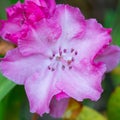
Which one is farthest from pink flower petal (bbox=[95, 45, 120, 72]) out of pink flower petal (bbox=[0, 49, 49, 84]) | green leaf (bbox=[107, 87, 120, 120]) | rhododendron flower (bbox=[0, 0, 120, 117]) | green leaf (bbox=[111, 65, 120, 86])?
green leaf (bbox=[111, 65, 120, 86])

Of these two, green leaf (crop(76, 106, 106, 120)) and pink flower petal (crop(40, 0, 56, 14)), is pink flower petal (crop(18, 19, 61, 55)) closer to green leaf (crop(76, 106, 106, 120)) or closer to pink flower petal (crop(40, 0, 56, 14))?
pink flower petal (crop(40, 0, 56, 14))

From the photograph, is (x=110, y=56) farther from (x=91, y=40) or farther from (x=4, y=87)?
(x=4, y=87)

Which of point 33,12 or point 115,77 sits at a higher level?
point 33,12

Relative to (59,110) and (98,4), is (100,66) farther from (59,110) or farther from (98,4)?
(98,4)

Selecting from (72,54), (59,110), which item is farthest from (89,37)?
(59,110)

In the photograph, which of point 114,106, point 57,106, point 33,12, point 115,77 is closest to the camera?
point 33,12

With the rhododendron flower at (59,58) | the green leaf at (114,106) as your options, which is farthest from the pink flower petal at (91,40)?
the green leaf at (114,106)

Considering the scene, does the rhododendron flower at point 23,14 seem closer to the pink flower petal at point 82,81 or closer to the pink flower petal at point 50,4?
the pink flower petal at point 50,4

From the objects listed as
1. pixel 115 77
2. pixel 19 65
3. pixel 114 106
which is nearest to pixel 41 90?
pixel 19 65
